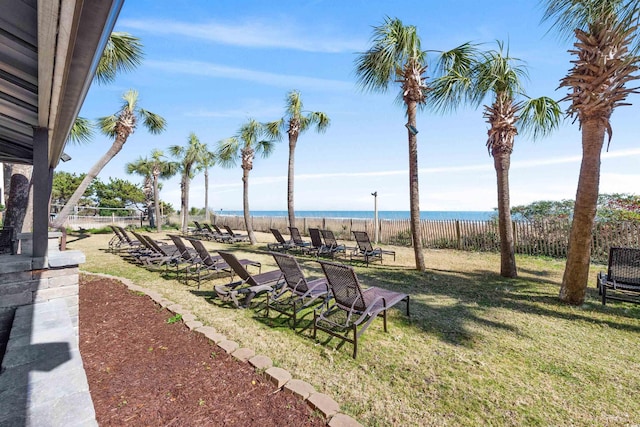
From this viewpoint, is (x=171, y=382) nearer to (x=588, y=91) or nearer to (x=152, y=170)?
(x=588, y=91)

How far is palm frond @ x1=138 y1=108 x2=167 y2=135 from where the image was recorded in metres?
14.2

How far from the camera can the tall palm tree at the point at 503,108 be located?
7336 mm

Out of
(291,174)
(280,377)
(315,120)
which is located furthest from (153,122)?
(280,377)

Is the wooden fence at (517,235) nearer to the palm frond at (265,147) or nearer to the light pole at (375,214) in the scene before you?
the light pole at (375,214)

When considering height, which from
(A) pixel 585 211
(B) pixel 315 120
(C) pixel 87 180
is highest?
(B) pixel 315 120

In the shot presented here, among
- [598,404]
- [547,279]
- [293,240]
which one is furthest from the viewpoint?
[293,240]

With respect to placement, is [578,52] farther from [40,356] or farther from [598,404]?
[40,356]

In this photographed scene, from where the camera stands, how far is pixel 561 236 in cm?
1015

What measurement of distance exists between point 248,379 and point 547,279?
7959 mm

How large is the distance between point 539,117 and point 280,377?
29.2 feet

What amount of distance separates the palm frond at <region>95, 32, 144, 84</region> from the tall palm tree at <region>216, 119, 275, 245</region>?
6.40 meters

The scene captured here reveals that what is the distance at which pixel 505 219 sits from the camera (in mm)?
7445

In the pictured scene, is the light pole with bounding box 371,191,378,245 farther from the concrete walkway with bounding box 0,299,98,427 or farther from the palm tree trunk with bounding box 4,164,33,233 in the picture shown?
the concrete walkway with bounding box 0,299,98,427

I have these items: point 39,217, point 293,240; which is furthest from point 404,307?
point 293,240
